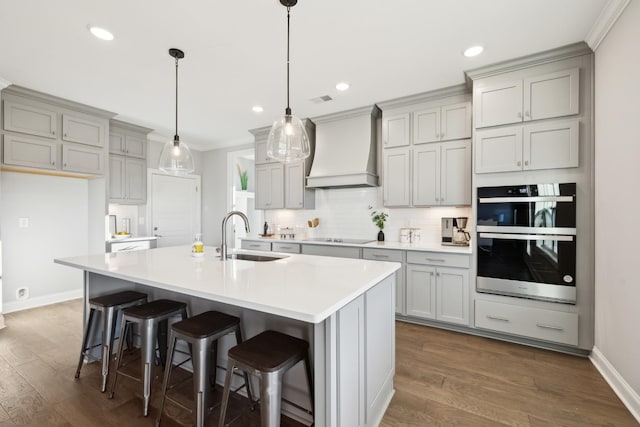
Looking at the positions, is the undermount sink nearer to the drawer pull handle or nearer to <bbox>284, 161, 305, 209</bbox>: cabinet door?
<bbox>284, 161, 305, 209</bbox>: cabinet door

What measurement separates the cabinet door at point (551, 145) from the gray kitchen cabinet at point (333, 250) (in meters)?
1.99

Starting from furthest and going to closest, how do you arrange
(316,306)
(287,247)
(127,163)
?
(127,163), (287,247), (316,306)

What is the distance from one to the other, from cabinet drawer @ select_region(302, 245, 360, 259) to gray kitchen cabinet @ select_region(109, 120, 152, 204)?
3053 mm

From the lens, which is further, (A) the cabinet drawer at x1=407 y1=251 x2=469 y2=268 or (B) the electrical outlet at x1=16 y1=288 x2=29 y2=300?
(B) the electrical outlet at x1=16 y1=288 x2=29 y2=300

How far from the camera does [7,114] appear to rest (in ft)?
10.9

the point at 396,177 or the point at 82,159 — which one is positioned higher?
the point at 82,159

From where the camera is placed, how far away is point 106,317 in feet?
7.09

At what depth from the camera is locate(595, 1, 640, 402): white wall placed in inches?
74.2

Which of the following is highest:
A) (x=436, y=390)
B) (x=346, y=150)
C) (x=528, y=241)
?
(x=346, y=150)

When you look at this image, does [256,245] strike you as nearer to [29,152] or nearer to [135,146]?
[135,146]

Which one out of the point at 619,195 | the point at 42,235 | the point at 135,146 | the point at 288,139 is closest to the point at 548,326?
the point at 619,195

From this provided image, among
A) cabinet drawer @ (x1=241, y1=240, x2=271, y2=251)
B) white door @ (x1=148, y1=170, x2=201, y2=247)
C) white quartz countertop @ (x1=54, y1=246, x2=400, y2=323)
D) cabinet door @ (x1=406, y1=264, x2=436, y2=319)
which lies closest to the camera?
white quartz countertop @ (x1=54, y1=246, x2=400, y2=323)

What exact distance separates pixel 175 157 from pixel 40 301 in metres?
3.30

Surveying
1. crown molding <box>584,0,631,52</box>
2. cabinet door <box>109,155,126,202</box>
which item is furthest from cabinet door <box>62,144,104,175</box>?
crown molding <box>584,0,631,52</box>
